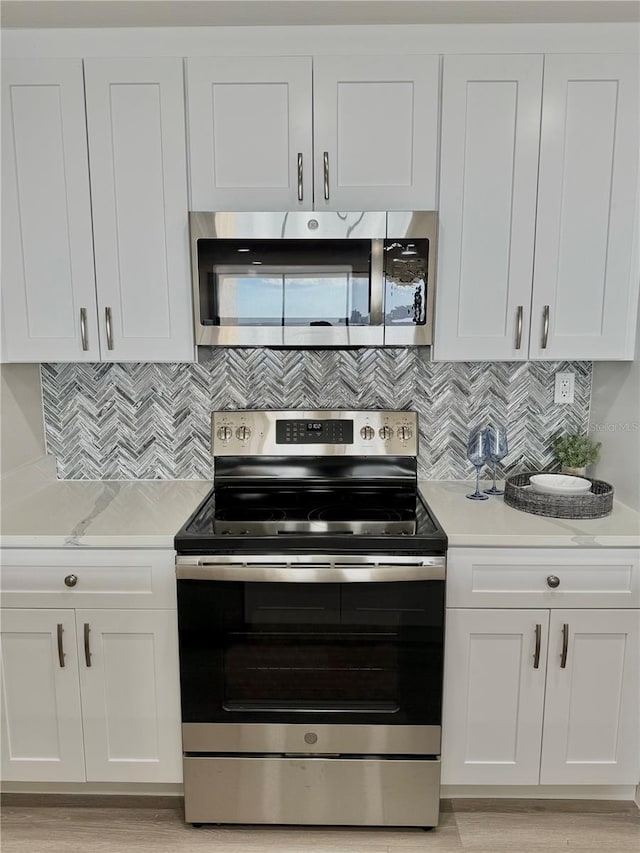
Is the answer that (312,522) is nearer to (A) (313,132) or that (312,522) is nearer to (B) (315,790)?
(B) (315,790)

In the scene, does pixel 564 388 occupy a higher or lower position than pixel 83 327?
lower

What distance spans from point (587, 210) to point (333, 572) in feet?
4.64

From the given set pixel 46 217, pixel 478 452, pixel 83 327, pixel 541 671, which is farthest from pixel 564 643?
pixel 46 217

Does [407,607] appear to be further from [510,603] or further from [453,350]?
[453,350]

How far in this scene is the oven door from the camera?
1.69 m

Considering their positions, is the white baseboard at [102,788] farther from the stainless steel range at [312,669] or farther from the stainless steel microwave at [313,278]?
the stainless steel microwave at [313,278]

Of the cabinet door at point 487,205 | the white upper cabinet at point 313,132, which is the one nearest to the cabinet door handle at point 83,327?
the white upper cabinet at point 313,132

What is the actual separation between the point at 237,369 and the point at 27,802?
167 centimetres

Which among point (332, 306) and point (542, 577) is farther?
point (332, 306)

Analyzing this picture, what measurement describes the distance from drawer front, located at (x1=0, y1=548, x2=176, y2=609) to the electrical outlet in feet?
5.11

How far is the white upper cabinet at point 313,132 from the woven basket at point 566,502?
101 centimetres

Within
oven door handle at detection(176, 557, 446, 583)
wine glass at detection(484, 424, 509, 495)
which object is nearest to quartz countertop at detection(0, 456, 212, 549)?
oven door handle at detection(176, 557, 446, 583)

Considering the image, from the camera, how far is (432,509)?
6.41ft

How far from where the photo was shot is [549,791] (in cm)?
190
